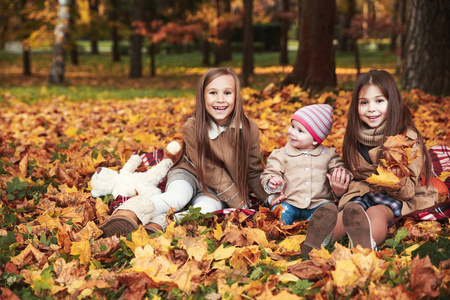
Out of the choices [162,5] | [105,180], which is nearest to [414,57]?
[105,180]

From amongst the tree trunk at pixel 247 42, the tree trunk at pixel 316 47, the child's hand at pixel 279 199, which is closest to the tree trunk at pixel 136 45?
the tree trunk at pixel 247 42

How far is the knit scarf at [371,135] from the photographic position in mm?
2646

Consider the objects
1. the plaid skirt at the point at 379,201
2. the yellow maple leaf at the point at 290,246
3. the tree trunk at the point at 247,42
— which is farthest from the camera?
the tree trunk at the point at 247,42

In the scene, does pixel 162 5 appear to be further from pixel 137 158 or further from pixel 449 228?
pixel 449 228

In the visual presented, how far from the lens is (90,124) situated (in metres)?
5.75

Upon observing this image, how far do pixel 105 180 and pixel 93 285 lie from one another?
1.34 meters

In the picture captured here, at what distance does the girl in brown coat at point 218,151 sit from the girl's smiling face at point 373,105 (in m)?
0.76

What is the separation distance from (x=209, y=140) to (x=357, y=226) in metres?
1.15

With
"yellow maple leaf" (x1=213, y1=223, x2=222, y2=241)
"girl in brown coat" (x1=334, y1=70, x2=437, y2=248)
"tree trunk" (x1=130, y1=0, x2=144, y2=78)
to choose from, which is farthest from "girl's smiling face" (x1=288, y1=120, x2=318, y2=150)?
"tree trunk" (x1=130, y1=0, x2=144, y2=78)

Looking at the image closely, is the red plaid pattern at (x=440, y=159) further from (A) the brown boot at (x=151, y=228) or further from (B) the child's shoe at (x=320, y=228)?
(A) the brown boot at (x=151, y=228)

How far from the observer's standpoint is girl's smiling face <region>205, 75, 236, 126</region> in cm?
283

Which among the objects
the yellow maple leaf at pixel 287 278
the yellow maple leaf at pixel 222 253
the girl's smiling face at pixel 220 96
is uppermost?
the girl's smiling face at pixel 220 96

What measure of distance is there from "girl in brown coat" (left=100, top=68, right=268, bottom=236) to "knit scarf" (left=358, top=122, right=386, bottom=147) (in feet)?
2.34

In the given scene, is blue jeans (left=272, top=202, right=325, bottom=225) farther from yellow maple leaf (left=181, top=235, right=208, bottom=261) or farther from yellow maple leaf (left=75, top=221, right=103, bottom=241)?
yellow maple leaf (left=75, top=221, right=103, bottom=241)
